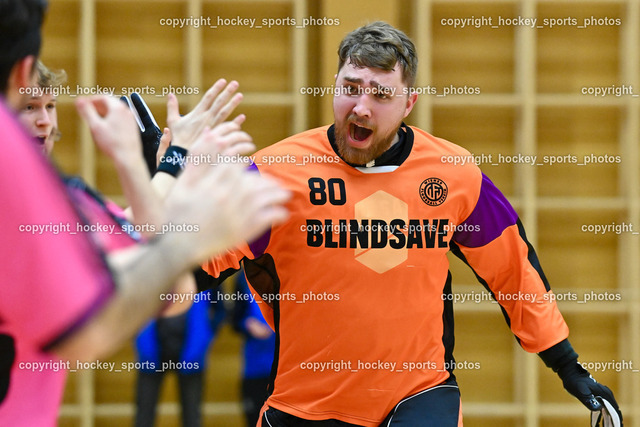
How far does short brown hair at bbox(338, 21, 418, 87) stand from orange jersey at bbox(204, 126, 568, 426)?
0.98 feet

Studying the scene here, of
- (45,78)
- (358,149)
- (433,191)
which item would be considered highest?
(45,78)

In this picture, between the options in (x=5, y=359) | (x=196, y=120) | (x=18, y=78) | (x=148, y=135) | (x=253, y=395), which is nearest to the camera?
(x=18, y=78)

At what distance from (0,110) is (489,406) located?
4.52 metres

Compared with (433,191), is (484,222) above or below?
below

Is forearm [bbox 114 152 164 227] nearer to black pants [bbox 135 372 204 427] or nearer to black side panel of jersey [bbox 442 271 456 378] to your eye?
black side panel of jersey [bbox 442 271 456 378]

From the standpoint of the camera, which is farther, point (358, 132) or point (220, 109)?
point (358, 132)

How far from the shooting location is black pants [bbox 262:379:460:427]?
2891 millimetres

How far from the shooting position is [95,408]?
510cm

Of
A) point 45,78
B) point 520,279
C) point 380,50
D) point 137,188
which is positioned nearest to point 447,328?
point 520,279

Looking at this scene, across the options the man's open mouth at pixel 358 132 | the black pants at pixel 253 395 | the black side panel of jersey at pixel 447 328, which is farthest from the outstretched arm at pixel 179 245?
the black pants at pixel 253 395

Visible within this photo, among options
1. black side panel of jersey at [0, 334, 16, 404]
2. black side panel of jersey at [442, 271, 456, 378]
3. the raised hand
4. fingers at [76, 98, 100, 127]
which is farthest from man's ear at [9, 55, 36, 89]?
black side panel of jersey at [442, 271, 456, 378]

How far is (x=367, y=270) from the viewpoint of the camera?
2939mm

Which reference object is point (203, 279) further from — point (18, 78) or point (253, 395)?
point (253, 395)

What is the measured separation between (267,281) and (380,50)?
96 cm
